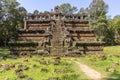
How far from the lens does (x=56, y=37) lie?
3023 centimetres

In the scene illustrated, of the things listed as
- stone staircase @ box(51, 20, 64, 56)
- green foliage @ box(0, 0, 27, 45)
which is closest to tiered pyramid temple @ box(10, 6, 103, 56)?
stone staircase @ box(51, 20, 64, 56)

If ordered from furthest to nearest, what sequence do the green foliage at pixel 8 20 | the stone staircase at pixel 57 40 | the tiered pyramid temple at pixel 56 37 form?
1. the green foliage at pixel 8 20
2. the tiered pyramid temple at pixel 56 37
3. the stone staircase at pixel 57 40

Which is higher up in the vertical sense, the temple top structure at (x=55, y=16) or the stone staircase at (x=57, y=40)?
the temple top structure at (x=55, y=16)

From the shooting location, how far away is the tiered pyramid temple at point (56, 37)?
91.4ft

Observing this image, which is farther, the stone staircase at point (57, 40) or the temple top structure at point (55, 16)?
the temple top structure at point (55, 16)

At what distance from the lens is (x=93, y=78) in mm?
13586

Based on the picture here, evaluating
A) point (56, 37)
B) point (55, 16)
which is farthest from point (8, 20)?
point (56, 37)

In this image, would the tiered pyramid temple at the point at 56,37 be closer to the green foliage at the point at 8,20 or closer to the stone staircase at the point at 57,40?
the stone staircase at the point at 57,40

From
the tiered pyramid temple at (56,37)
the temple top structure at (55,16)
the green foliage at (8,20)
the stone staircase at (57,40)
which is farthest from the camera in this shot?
the green foliage at (8,20)

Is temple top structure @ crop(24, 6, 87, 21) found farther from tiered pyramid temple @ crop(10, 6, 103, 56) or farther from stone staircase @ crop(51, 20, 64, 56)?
stone staircase @ crop(51, 20, 64, 56)

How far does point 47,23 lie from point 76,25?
4197mm

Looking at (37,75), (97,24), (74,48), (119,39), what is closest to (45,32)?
(74,48)

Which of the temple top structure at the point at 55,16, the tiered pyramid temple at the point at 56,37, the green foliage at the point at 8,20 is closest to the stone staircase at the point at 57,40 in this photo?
the tiered pyramid temple at the point at 56,37

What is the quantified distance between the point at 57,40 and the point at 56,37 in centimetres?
68
